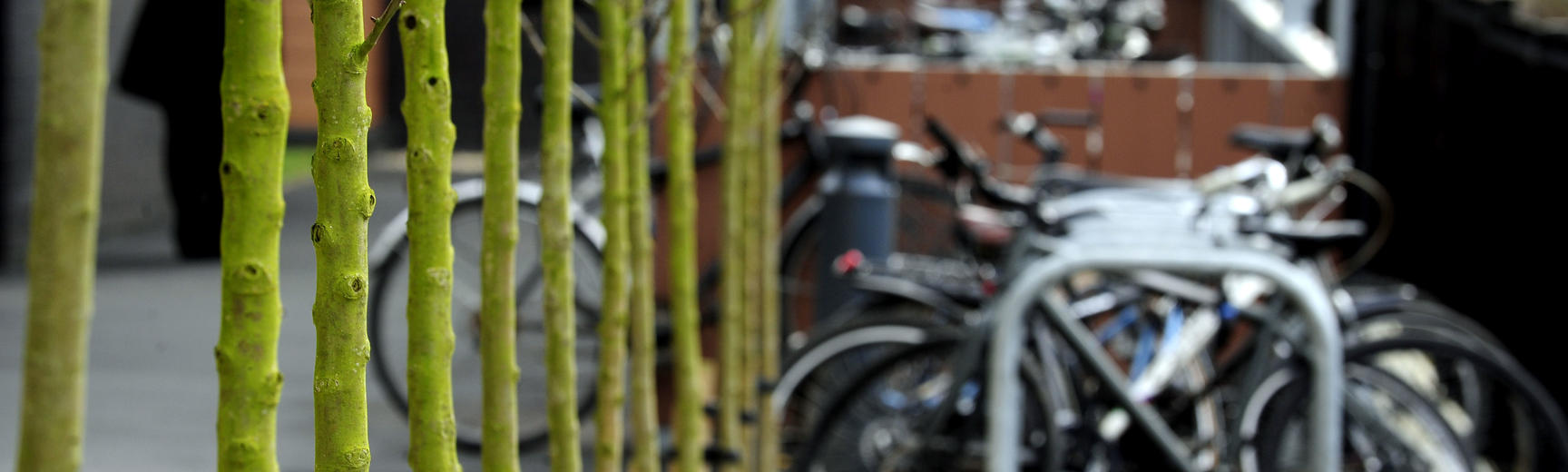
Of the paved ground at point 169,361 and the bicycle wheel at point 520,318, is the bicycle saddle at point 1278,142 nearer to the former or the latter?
the bicycle wheel at point 520,318

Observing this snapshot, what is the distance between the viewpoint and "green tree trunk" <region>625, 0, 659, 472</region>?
86.7 inches

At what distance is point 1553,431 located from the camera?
3395mm

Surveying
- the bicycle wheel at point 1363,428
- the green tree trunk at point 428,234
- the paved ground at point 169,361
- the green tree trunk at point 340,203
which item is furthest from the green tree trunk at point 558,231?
the bicycle wheel at point 1363,428

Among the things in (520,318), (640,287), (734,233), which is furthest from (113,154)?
(640,287)

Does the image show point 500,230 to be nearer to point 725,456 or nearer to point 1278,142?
point 725,456

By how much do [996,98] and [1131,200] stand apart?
8.18 ft

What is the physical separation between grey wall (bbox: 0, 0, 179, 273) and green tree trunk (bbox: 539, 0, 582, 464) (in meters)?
1.73

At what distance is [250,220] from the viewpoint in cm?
95

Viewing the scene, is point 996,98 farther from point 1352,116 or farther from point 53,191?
point 53,191

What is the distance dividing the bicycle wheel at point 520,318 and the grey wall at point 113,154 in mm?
597

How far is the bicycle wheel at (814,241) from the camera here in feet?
18.0

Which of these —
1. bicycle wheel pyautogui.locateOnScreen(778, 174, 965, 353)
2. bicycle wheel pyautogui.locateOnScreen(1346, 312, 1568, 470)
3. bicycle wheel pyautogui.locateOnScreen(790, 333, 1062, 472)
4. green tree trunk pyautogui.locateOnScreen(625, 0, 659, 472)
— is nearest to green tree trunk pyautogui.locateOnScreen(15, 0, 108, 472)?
green tree trunk pyautogui.locateOnScreen(625, 0, 659, 472)

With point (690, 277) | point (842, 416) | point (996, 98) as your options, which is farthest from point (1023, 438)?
point (996, 98)

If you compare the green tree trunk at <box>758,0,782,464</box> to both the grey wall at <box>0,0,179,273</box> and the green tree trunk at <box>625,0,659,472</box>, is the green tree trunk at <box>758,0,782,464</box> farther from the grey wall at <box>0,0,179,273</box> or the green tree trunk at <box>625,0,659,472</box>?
the grey wall at <box>0,0,179,273</box>
